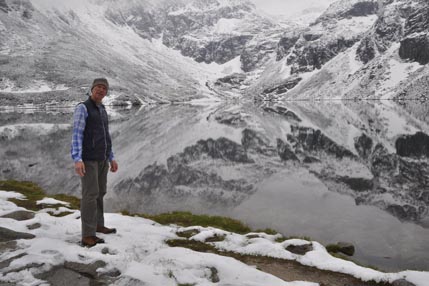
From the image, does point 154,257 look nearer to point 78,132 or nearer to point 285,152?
point 78,132

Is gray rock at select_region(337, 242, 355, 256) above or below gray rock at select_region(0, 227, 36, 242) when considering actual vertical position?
below

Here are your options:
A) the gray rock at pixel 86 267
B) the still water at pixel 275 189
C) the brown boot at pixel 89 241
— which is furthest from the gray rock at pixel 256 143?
the gray rock at pixel 86 267

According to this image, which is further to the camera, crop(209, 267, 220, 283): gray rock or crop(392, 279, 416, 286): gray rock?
crop(392, 279, 416, 286): gray rock

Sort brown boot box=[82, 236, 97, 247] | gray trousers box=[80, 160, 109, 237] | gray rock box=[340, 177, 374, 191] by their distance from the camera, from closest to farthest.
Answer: brown boot box=[82, 236, 97, 247]
gray trousers box=[80, 160, 109, 237]
gray rock box=[340, 177, 374, 191]

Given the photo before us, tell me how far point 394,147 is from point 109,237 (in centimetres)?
3821

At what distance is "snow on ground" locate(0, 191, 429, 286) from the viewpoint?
9820 millimetres

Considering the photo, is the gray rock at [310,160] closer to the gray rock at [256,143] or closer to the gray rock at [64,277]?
the gray rock at [256,143]

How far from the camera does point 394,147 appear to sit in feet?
144

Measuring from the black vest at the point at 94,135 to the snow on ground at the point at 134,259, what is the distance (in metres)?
2.63

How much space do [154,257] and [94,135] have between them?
4138 millimetres

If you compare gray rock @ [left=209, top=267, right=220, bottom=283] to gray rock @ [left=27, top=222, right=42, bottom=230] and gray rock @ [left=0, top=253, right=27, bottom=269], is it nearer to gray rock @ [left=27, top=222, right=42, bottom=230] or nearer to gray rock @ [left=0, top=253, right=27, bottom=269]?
gray rock @ [left=0, top=253, right=27, bottom=269]

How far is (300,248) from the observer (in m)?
13.6

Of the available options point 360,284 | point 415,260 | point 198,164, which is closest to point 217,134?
point 198,164

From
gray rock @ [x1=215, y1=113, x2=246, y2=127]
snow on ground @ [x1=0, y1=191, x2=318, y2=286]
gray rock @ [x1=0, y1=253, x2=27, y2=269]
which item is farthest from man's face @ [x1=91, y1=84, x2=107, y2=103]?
gray rock @ [x1=215, y1=113, x2=246, y2=127]
